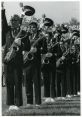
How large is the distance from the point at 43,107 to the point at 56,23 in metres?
1.87

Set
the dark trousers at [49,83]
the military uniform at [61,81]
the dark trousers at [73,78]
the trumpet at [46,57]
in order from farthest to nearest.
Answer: the military uniform at [61,81], the dark trousers at [49,83], the trumpet at [46,57], the dark trousers at [73,78]

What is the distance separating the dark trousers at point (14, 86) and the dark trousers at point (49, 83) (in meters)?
0.71

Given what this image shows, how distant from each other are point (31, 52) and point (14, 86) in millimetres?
830

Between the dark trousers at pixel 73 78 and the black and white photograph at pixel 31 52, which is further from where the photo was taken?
the dark trousers at pixel 73 78

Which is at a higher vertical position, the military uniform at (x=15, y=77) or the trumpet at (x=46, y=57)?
the trumpet at (x=46, y=57)

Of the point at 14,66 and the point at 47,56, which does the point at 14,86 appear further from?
the point at 47,56

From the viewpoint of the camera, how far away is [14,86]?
78.1 ft

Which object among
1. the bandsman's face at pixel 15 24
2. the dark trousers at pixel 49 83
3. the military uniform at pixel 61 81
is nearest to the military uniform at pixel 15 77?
the bandsman's face at pixel 15 24

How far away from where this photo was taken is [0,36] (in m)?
23.8

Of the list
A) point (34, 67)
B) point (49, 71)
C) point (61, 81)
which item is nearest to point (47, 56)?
point (49, 71)

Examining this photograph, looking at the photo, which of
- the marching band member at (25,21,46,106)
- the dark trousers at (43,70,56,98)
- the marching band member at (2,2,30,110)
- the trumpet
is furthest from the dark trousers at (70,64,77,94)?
the marching band member at (2,2,30,110)

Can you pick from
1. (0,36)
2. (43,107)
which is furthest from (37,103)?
(0,36)

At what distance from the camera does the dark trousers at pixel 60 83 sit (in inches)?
961

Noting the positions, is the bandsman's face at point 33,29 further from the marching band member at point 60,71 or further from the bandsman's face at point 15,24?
the marching band member at point 60,71
